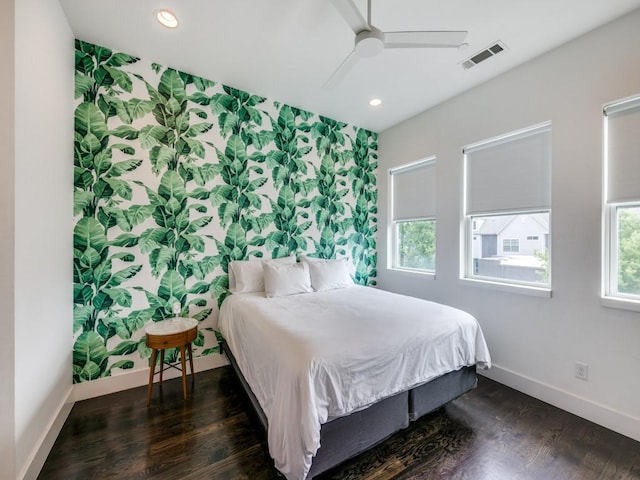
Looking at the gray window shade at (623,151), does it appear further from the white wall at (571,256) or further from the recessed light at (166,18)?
the recessed light at (166,18)

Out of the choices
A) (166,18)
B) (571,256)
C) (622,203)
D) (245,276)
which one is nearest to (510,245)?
(571,256)

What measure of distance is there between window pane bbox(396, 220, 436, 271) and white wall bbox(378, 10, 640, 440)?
27.0 inches

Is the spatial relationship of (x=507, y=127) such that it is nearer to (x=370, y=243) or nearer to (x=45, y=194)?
(x=370, y=243)

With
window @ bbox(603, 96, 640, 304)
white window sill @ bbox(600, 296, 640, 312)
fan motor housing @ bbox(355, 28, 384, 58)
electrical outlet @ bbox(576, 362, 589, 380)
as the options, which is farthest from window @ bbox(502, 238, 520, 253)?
fan motor housing @ bbox(355, 28, 384, 58)

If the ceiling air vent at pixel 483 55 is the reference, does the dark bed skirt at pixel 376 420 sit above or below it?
below

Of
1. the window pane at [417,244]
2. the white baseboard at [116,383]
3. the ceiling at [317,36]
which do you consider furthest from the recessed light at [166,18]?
the window pane at [417,244]

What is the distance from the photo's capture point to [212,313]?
281 centimetres

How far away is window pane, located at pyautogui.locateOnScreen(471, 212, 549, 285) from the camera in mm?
2414

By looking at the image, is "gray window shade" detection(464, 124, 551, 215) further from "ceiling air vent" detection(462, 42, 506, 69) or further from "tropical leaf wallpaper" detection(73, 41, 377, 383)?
"tropical leaf wallpaper" detection(73, 41, 377, 383)

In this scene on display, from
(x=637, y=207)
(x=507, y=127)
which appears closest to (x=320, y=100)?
(x=507, y=127)

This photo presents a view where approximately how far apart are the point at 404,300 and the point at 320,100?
2458 millimetres

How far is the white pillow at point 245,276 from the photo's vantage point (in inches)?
111

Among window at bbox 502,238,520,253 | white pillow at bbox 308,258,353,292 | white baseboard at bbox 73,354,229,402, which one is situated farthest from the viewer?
white pillow at bbox 308,258,353,292
